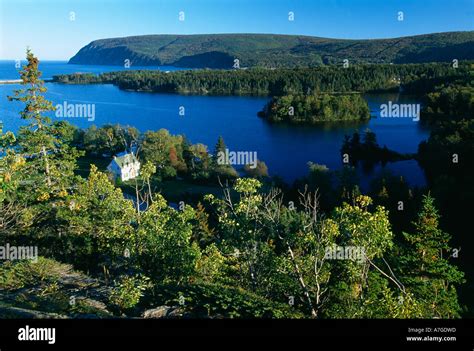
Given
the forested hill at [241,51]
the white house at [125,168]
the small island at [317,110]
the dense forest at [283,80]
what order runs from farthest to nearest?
the forested hill at [241,51] < the dense forest at [283,80] < the small island at [317,110] < the white house at [125,168]

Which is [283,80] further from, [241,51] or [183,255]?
[183,255]

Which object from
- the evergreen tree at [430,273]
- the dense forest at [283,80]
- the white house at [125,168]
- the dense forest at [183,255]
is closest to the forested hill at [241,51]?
the dense forest at [283,80]

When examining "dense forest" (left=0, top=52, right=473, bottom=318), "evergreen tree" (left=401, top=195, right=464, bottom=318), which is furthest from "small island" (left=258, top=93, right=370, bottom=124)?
"evergreen tree" (left=401, top=195, right=464, bottom=318)

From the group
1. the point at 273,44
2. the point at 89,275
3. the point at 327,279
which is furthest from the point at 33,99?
the point at 273,44

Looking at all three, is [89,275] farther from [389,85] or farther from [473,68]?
[389,85]

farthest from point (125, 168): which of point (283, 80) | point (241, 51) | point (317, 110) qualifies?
point (241, 51)

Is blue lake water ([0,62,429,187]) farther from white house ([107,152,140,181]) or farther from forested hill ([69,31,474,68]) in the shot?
forested hill ([69,31,474,68])

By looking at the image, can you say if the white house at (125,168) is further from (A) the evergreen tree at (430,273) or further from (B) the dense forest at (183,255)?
(A) the evergreen tree at (430,273)
